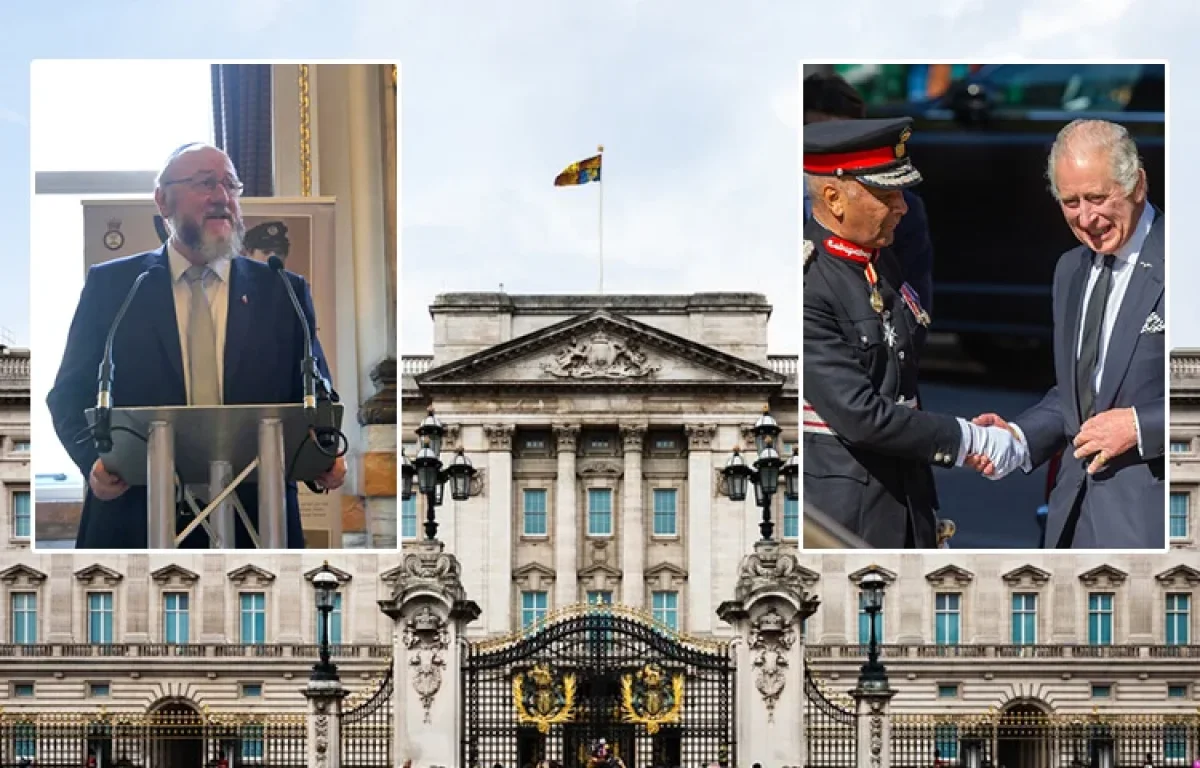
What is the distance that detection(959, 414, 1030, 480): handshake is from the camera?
235ft

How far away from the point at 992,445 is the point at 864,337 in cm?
475

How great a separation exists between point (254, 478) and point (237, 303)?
4.84m

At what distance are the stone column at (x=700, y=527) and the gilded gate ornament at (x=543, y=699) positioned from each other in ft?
93.8

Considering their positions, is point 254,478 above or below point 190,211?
below

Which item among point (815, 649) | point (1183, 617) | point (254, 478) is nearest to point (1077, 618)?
point (1183, 617)

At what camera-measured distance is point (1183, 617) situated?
78.1 meters

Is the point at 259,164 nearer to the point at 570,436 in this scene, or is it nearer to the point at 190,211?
the point at 190,211

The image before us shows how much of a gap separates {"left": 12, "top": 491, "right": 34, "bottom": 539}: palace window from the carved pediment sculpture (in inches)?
659

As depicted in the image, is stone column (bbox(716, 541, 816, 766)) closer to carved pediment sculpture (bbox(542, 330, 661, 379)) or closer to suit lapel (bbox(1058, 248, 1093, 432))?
suit lapel (bbox(1058, 248, 1093, 432))

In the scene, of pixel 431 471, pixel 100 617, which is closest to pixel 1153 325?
pixel 431 471

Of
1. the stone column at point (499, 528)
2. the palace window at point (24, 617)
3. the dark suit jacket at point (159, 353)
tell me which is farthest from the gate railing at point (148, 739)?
the stone column at point (499, 528)

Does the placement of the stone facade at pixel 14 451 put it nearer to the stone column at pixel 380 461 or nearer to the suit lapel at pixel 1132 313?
the stone column at pixel 380 461

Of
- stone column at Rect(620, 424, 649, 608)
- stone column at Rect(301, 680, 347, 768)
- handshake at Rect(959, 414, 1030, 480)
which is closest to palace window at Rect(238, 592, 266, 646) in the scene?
stone column at Rect(620, 424, 649, 608)

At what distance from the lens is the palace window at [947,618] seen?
77.0 metres
